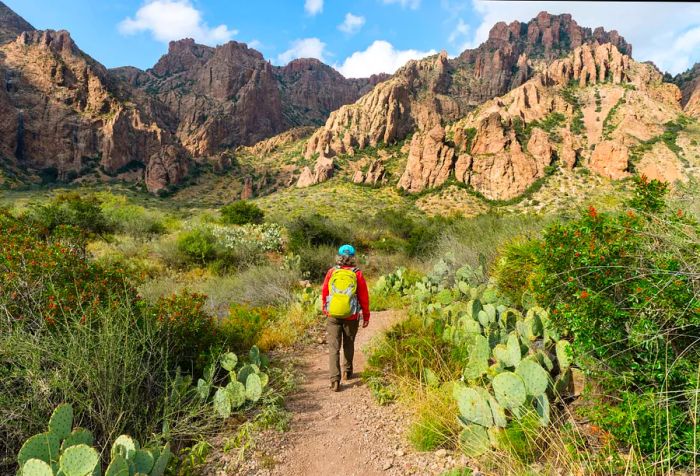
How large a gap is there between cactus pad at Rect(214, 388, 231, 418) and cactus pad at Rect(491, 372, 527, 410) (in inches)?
109

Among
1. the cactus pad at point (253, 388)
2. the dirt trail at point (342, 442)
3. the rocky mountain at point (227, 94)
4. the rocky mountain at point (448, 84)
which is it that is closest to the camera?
the dirt trail at point (342, 442)

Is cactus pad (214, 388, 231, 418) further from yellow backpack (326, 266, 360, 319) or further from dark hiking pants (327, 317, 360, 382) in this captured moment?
yellow backpack (326, 266, 360, 319)

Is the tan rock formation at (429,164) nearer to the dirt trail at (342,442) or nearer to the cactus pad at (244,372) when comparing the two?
the dirt trail at (342,442)

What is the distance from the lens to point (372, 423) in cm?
382

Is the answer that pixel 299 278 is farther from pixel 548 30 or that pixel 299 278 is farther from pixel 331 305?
pixel 548 30

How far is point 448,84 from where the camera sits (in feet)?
311

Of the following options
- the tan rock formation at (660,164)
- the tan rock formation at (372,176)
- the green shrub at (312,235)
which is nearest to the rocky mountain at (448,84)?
the tan rock formation at (372,176)

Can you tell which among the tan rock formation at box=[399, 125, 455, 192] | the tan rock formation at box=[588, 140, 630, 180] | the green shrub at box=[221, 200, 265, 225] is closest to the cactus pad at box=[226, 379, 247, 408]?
the green shrub at box=[221, 200, 265, 225]

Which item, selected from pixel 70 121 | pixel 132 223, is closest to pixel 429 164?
pixel 132 223

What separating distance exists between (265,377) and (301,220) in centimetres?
1338

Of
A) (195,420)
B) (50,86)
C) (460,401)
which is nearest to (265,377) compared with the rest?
(195,420)

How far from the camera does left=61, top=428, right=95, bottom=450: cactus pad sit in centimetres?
249

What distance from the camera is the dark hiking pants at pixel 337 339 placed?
15.1ft

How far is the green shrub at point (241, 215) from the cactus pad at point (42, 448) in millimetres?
20276
